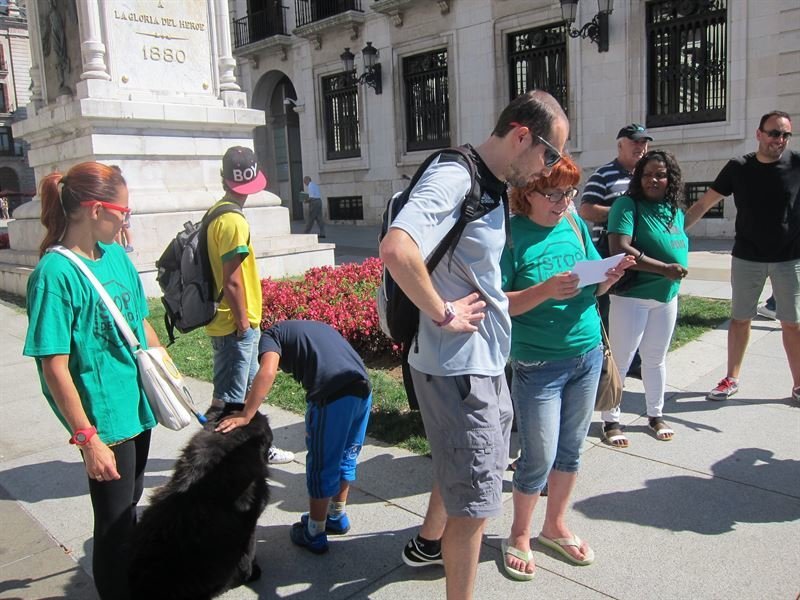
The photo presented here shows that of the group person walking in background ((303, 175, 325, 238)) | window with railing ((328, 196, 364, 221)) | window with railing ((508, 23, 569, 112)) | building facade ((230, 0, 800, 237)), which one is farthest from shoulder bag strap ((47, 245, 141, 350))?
window with railing ((328, 196, 364, 221))

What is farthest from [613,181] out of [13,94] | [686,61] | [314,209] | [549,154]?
[13,94]

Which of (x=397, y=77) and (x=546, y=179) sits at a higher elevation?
(x=397, y=77)

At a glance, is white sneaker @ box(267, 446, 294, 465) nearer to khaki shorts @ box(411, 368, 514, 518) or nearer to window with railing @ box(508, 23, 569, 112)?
khaki shorts @ box(411, 368, 514, 518)

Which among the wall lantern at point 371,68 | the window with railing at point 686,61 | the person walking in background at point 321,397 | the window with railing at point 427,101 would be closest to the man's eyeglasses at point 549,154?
the person walking in background at point 321,397

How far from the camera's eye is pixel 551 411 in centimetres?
282

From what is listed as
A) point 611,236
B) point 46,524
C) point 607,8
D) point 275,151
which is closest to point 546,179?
point 611,236

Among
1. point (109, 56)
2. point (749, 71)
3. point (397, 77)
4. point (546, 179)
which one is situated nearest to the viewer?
point (546, 179)

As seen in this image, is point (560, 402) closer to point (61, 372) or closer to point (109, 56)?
point (61, 372)

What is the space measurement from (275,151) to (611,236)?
23.9m

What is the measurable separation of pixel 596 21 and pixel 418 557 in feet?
49.2

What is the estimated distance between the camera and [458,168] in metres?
2.18

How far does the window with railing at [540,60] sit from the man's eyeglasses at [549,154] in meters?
15.3

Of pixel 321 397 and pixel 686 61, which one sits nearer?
pixel 321 397

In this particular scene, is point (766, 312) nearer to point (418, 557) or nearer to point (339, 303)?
point (339, 303)
